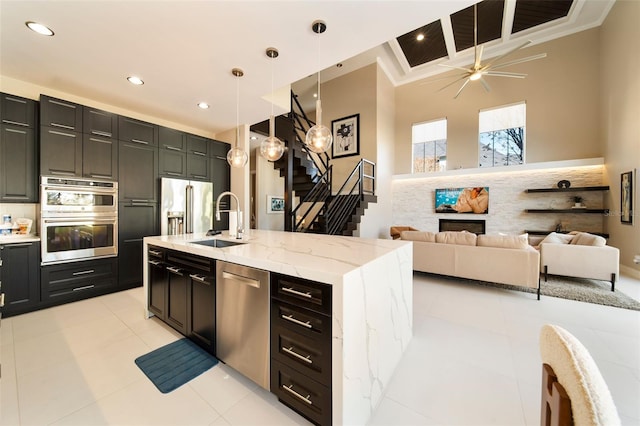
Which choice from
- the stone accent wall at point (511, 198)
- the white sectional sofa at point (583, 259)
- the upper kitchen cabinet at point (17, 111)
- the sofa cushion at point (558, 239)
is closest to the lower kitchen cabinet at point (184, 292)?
the upper kitchen cabinet at point (17, 111)

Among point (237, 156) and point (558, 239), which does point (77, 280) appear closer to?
point (237, 156)

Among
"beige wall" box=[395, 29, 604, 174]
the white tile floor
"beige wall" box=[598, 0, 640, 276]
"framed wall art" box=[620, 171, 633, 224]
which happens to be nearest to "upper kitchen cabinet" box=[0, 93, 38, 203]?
the white tile floor

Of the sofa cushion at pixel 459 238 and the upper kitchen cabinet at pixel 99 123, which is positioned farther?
the sofa cushion at pixel 459 238

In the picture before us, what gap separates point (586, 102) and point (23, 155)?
33.7ft

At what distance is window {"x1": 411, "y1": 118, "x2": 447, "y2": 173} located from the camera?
22.8ft

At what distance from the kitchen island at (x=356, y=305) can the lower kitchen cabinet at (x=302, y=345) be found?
46 mm

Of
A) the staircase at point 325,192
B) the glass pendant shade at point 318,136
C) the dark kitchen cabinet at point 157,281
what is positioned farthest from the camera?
the staircase at point 325,192

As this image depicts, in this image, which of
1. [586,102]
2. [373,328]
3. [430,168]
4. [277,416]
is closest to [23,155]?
[277,416]

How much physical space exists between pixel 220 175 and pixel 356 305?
14.3 feet

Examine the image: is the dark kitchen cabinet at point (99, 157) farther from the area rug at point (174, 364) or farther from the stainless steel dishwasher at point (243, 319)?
the stainless steel dishwasher at point (243, 319)

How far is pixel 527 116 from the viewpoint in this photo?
19.6 feet

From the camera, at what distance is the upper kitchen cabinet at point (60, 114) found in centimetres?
294

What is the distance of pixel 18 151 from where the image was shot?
9.43 feet

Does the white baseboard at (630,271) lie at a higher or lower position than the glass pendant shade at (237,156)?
lower
